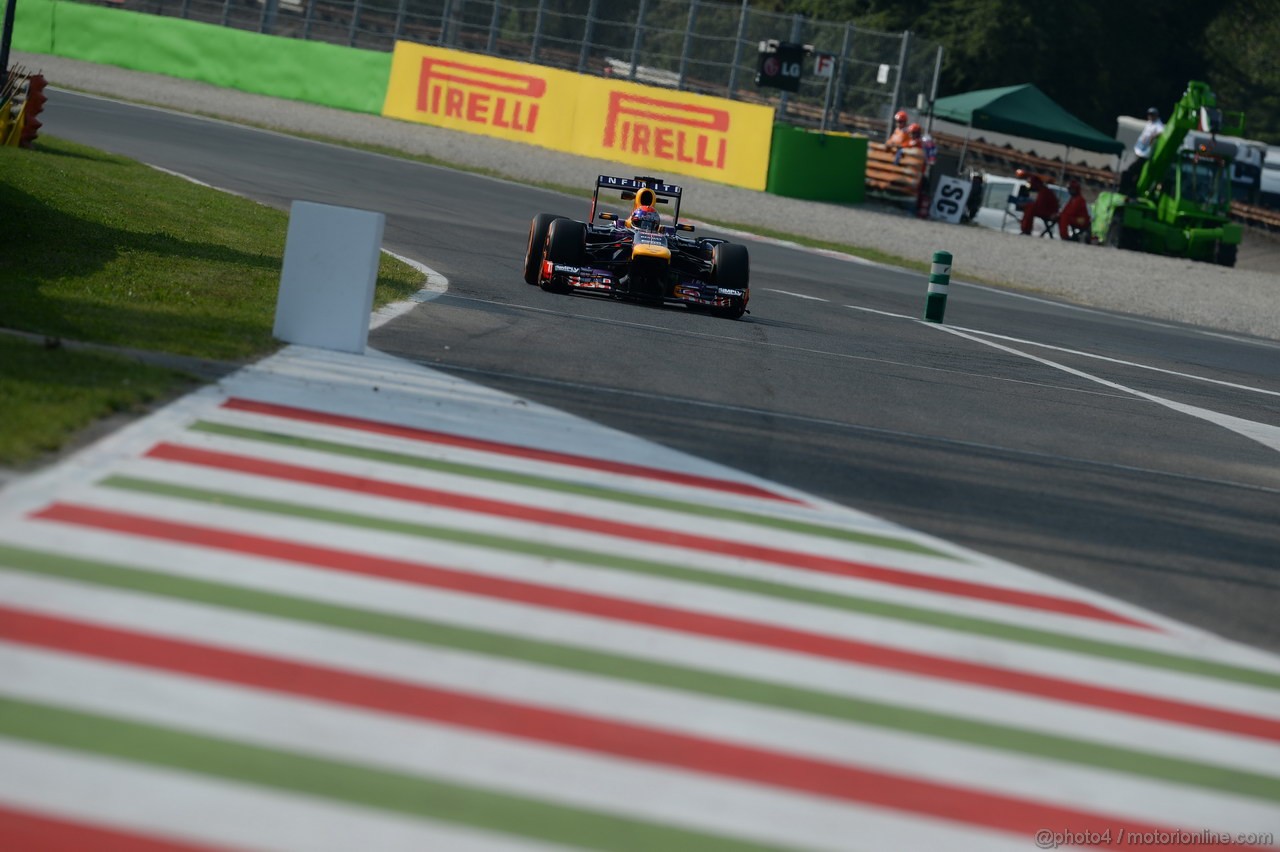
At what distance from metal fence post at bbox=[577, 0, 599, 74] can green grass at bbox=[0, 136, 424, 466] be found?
1705 centimetres

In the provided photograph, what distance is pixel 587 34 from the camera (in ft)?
114

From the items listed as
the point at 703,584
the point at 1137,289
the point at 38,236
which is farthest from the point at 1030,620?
the point at 1137,289

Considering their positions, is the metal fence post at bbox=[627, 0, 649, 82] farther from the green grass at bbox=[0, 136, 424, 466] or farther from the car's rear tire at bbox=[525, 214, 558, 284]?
the car's rear tire at bbox=[525, 214, 558, 284]

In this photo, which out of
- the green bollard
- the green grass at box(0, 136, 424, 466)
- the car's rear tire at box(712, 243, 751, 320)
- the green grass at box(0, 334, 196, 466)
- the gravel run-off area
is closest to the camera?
the green grass at box(0, 334, 196, 466)

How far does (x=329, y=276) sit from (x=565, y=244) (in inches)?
205

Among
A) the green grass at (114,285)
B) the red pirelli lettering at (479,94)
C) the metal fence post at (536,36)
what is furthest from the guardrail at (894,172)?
the green grass at (114,285)

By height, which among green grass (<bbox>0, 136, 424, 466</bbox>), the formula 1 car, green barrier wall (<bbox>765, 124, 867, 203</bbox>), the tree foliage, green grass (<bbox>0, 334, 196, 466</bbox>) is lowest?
green grass (<bbox>0, 334, 196, 466</bbox>)

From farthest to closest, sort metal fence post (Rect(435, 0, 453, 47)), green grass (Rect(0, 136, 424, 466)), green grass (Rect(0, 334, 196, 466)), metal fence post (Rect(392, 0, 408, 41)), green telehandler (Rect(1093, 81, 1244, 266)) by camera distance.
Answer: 1. metal fence post (Rect(392, 0, 408, 41))
2. metal fence post (Rect(435, 0, 453, 47))
3. green telehandler (Rect(1093, 81, 1244, 266))
4. green grass (Rect(0, 136, 424, 466))
5. green grass (Rect(0, 334, 196, 466))

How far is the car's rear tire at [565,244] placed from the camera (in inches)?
585

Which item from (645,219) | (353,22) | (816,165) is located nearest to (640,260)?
(645,219)

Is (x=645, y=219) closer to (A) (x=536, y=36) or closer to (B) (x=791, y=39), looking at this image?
(B) (x=791, y=39)

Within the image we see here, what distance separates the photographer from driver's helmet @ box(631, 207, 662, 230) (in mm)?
14914

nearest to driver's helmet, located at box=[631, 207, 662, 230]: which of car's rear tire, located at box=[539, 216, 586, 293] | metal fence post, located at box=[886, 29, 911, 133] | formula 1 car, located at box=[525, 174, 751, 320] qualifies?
formula 1 car, located at box=[525, 174, 751, 320]

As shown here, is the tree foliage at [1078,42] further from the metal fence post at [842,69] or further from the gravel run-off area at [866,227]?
the gravel run-off area at [866,227]
